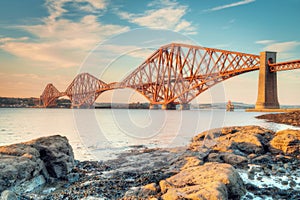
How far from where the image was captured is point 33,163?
4.72 m

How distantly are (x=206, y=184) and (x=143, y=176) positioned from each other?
1692mm

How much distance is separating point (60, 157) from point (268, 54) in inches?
1551

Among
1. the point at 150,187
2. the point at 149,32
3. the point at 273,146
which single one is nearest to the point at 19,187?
the point at 150,187

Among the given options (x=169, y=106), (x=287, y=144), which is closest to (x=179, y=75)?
(x=169, y=106)

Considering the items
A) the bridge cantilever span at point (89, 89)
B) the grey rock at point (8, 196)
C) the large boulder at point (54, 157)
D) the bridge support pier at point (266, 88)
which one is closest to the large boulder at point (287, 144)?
the large boulder at point (54, 157)

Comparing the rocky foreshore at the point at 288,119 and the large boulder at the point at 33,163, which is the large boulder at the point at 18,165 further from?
the rocky foreshore at the point at 288,119

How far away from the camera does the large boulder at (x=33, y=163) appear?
13.9 feet

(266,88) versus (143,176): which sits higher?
(266,88)

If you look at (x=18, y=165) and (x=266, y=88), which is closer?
(x=18, y=165)

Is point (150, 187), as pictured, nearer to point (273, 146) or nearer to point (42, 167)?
point (42, 167)

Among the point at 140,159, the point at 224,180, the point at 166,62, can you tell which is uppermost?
the point at 166,62

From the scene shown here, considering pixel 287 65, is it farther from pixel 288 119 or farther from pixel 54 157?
pixel 54 157

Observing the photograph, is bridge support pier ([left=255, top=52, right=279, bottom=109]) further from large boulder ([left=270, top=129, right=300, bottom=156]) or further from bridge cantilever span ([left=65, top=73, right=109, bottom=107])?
large boulder ([left=270, top=129, right=300, bottom=156])

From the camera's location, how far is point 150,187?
403 cm
